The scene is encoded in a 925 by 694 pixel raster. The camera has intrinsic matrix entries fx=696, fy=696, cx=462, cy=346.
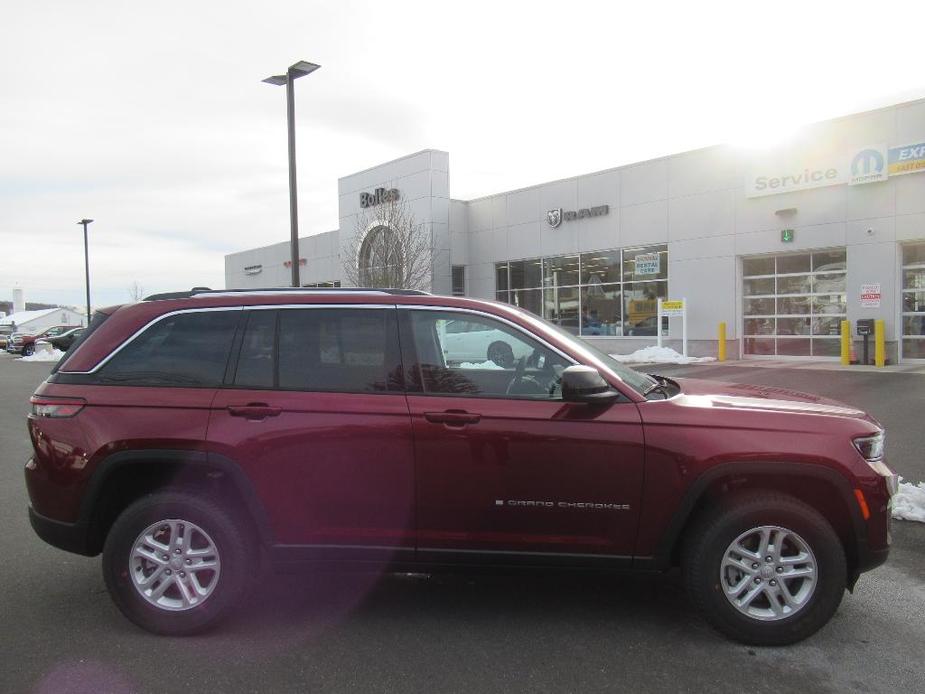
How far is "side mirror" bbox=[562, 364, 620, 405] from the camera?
3.41m

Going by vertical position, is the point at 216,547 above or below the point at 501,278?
below

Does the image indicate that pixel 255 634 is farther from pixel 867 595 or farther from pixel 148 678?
Result: pixel 867 595

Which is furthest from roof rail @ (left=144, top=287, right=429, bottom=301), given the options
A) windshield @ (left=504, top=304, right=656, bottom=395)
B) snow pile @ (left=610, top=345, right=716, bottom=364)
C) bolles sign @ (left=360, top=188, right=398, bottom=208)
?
bolles sign @ (left=360, top=188, right=398, bottom=208)

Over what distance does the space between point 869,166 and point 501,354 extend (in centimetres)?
1673

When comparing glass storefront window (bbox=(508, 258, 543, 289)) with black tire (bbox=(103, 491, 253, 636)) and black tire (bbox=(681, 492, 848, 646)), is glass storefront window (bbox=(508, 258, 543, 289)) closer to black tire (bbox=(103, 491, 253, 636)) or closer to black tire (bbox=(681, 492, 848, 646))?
black tire (bbox=(681, 492, 848, 646))

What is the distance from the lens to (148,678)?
127 inches

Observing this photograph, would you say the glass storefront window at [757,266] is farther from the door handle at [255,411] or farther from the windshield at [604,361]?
the door handle at [255,411]

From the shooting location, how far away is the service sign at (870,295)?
55.5ft

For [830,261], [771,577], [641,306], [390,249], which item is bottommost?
[771,577]

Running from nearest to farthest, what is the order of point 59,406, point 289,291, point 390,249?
1. point 59,406
2. point 289,291
3. point 390,249

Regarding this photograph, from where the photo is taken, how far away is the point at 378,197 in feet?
93.4

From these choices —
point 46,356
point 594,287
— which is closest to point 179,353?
point 594,287

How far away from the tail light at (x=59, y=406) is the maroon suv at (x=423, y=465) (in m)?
0.01

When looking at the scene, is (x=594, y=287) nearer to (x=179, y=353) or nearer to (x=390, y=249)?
(x=390, y=249)
